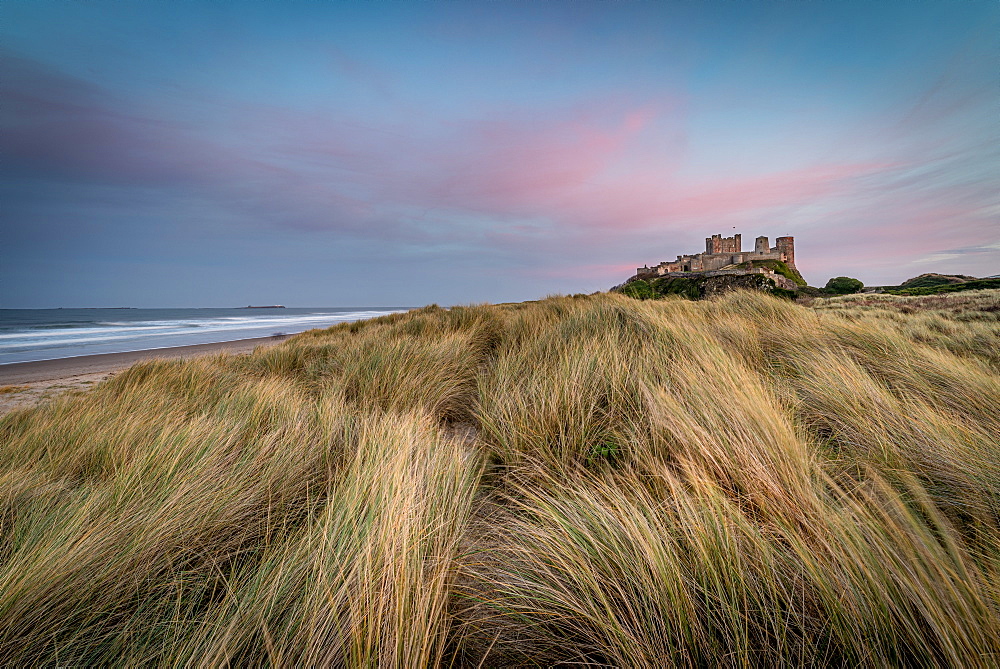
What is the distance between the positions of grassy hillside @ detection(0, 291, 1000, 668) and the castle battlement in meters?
29.5

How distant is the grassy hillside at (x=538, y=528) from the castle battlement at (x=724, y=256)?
29.5m

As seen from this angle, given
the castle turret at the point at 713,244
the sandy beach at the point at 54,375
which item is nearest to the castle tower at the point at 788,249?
the castle turret at the point at 713,244

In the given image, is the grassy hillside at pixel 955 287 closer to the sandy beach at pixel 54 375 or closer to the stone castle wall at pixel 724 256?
the stone castle wall at pixel 724 256

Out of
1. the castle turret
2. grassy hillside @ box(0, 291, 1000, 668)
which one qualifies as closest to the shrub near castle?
the castle turret

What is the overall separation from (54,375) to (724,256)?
3993 cm

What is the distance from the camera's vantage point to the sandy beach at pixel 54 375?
18.6 feet

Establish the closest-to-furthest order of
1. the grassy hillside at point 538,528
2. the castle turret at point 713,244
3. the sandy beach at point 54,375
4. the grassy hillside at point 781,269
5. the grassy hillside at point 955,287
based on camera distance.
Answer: the grassy hillside at point 538,528 → the sandy beach at point 54,375 → the grassy hillside at point 955,287 → the grassy hillside at point 781,269 → the castle turret at point 713,244

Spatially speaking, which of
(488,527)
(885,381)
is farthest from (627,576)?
(885,381)

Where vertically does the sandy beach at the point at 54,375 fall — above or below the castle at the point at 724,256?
below

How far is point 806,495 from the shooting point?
46.9 inches

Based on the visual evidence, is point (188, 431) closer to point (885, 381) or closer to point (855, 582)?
point (855, 582)

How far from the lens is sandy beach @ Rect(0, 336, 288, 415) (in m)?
5.67

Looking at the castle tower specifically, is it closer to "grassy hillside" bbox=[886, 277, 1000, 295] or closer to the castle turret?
the castle turret

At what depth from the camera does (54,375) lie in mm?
8820
